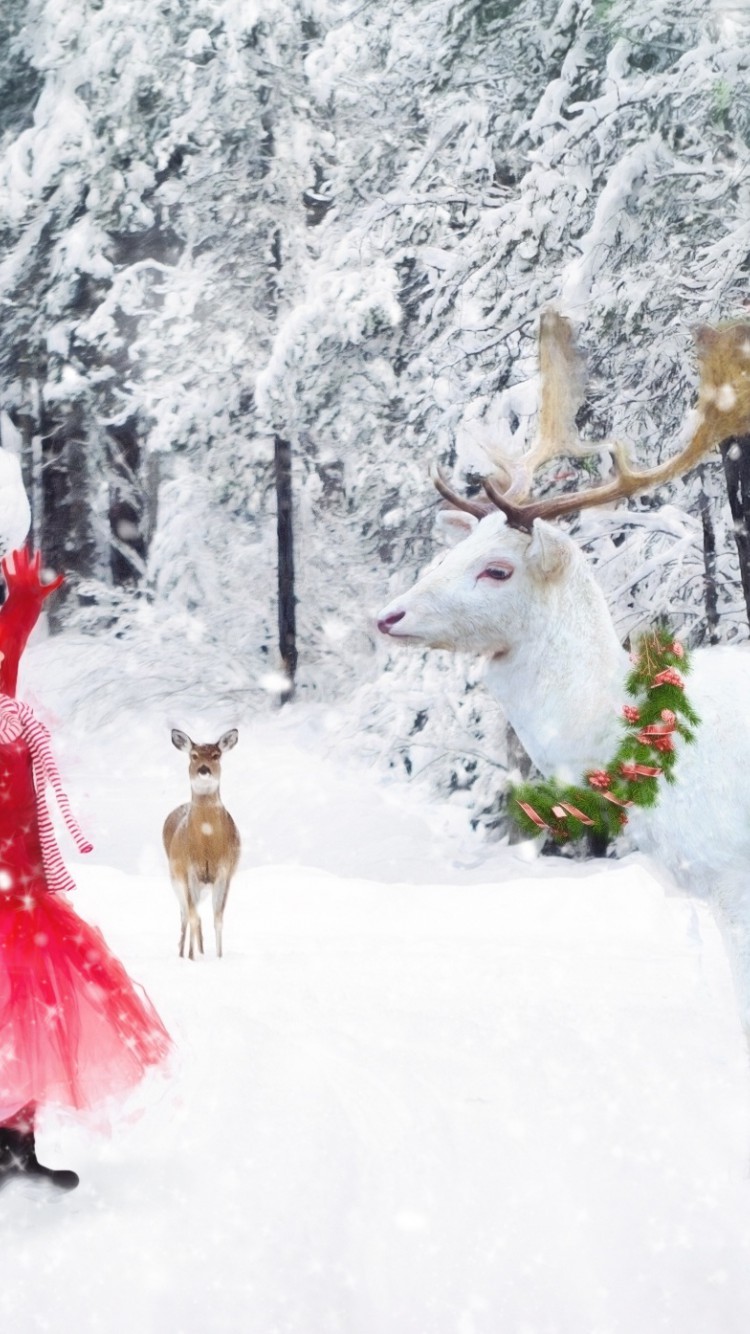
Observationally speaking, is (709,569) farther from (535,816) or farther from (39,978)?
(39,978)

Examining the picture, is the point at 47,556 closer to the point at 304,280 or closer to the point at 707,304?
the point at 304,280

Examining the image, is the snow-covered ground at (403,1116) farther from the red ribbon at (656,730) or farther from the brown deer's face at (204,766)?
the brown deer's face at (204,766)

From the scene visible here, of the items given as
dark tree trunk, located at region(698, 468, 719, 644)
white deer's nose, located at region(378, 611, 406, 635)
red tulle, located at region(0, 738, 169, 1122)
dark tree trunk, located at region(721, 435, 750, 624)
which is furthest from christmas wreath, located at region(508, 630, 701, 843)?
dark tree trunk, located at region(698, 468, 719, 644)

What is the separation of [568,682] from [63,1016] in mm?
998

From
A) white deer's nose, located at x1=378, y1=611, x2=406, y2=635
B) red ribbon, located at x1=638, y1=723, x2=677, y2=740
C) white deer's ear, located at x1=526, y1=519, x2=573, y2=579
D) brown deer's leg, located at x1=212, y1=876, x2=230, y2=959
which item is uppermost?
white deer's ear, located at x1=526, y1=519, x2=573, y2=579

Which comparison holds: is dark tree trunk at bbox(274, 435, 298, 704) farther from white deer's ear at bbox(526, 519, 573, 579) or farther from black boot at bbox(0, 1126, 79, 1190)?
black boot at bbox(0, 1126, 79, 1190)

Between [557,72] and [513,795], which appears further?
[557,72]

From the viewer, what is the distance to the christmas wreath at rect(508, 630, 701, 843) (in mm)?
2018

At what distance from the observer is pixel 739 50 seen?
372cm

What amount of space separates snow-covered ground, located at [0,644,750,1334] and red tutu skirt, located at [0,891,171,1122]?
8cm

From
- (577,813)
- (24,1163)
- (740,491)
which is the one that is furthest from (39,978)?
(740,491)

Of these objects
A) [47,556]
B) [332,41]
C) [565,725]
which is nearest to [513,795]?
[565,725]

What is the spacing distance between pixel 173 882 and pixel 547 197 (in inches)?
102

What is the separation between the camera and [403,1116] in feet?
7.36
